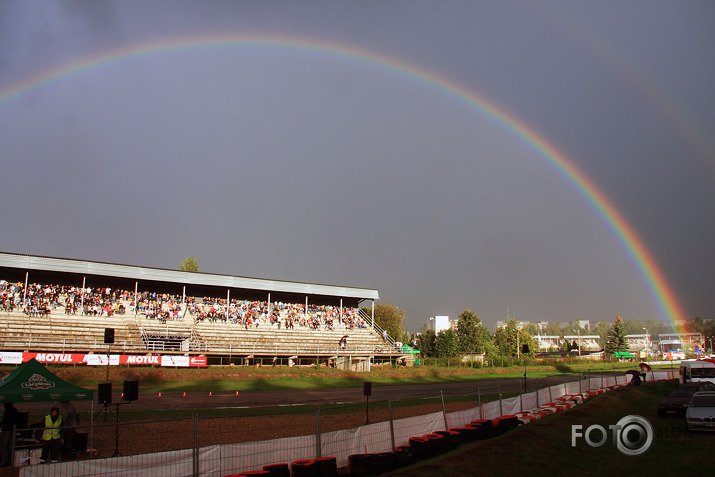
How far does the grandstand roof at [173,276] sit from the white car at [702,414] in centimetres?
4950

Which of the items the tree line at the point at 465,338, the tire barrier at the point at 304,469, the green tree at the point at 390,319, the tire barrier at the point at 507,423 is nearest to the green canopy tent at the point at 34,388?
the tire barrier at the point at 304,469

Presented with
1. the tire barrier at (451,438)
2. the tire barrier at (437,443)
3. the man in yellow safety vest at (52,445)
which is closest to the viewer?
the man in yellow safety vest at (52,445)

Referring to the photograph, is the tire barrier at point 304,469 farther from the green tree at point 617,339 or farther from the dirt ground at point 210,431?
the green tree at point 617,339

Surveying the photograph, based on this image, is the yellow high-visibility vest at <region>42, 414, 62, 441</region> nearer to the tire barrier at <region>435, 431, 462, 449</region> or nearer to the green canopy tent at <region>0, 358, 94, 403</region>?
the green canopy tent at <region>0, 358, 94, 403</region>

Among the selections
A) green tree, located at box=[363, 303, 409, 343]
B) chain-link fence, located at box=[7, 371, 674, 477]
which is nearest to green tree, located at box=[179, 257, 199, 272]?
green tree, located at box=[363, 303, 409, 343]

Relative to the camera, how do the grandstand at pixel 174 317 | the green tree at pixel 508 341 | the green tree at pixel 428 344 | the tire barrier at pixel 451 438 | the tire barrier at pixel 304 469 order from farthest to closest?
1. the green tree at pixel 508 341
2. the green tree at pixel 428 344
3. the grandstand at pixel 174 317
4. the tire barrier at pixel 451 438
5. the tire barrier at pixel 304 469

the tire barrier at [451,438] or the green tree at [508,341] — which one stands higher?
the green tree at [508,341]

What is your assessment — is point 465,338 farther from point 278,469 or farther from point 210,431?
point 278,469

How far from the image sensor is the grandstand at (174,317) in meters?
48.4

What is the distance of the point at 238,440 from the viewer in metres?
19.9

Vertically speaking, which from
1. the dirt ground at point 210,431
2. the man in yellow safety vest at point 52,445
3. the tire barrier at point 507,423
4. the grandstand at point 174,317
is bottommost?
the tire barrier at point 507,423

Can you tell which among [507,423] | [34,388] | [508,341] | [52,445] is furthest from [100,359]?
[508,341]

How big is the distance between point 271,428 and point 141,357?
28231 millimetres

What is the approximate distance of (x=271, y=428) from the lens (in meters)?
22.4
